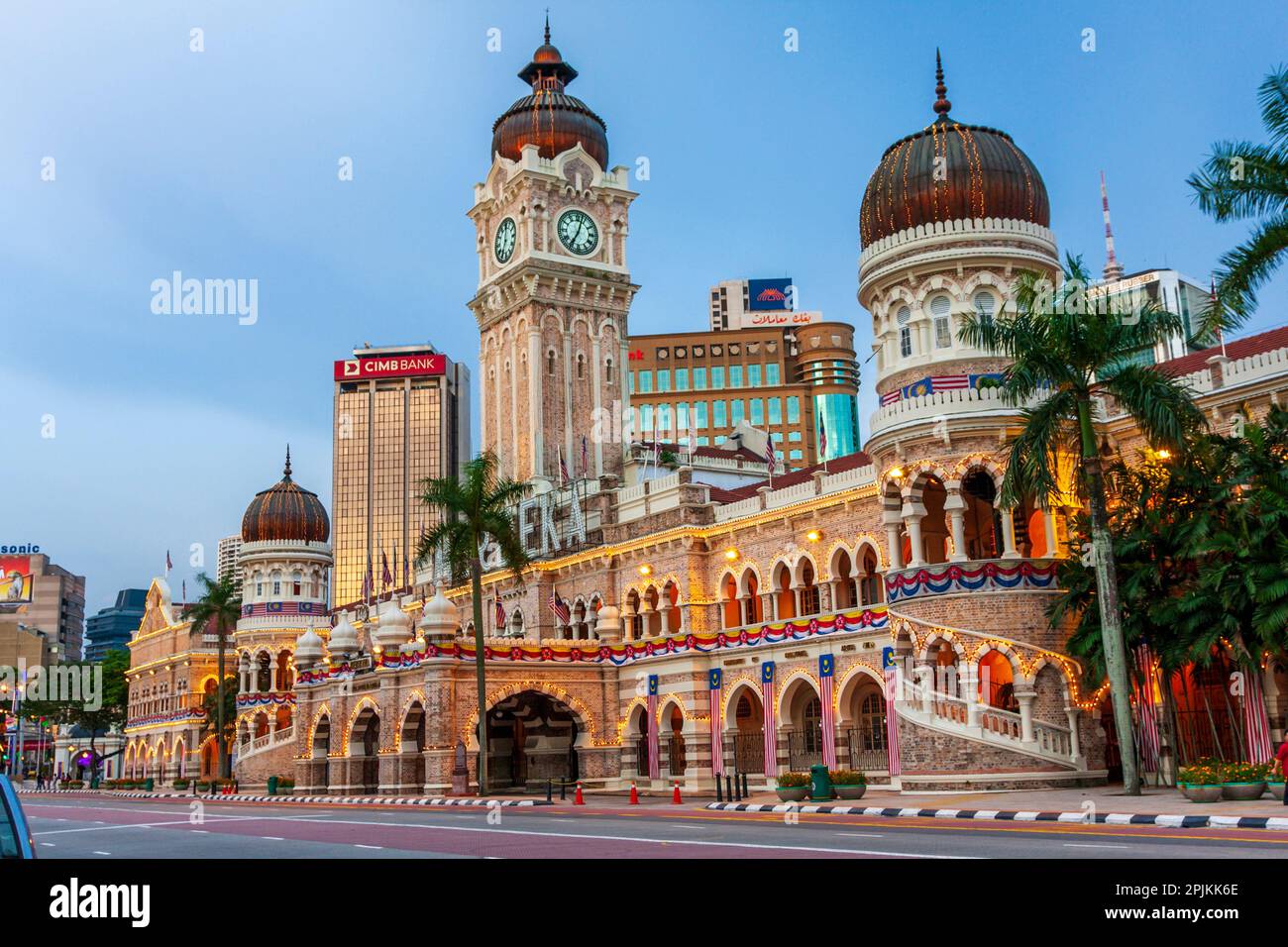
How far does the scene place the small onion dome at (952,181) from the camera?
3356cm

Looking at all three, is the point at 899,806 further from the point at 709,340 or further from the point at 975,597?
the point at 709,340

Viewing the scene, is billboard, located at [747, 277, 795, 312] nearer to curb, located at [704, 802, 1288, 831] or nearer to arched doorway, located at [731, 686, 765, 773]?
arched doorway, located at [731, 686, 765, 773]

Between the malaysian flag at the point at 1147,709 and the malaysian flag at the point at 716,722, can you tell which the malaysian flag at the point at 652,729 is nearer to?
the malaysian flag at the point at 716,722

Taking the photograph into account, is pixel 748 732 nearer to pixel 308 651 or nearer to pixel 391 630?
pixel 391 630

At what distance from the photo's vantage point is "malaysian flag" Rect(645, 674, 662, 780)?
44.5 metres

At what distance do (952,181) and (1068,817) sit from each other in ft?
60.7

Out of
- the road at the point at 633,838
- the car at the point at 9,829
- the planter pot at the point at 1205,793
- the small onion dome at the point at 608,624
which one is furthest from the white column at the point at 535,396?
the car at the point at 9,829

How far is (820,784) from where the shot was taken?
95.7 feet

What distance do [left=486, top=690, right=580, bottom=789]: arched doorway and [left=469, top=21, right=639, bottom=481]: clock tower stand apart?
1196 centimetres

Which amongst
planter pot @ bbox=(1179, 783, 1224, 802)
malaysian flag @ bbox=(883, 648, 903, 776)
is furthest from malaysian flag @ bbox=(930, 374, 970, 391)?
planter pot @ bbox=(1179, 783, 1224, 802)

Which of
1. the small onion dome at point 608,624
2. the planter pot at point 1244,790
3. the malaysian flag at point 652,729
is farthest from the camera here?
the small onion dome at point 608,624

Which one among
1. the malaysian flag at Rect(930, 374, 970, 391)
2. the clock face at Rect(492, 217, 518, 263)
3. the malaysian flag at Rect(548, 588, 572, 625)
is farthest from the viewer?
the clock face at Rect(492, 217, 518, 263)

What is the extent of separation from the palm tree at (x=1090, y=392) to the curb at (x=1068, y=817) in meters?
4.81
